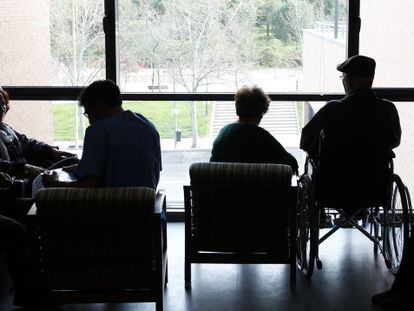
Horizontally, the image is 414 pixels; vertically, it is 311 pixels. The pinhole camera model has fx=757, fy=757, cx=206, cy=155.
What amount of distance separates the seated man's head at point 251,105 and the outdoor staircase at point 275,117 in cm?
127

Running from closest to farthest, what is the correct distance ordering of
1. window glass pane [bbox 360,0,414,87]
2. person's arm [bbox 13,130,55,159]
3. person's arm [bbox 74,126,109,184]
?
1. person's arm [bbox 74,126,109,184]
2. person's arm [bbox 13,130,55,159]
3. window glass pane [bbox 360,0,414,87]

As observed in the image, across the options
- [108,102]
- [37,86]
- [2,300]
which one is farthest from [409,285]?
[37,86]

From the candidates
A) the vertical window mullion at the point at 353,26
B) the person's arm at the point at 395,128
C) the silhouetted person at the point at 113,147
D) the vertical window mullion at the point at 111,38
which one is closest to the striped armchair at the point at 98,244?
the silhouetted person at the point at 113,147

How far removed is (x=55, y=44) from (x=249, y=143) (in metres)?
2.08

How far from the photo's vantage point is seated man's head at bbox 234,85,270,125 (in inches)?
167

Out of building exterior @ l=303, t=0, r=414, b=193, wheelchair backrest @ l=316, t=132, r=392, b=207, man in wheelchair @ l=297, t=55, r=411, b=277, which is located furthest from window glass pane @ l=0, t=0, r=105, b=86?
wheelchair backrest @ l=316, t=132, r=392, b=207

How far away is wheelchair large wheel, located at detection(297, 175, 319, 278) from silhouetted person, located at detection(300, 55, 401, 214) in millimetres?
73

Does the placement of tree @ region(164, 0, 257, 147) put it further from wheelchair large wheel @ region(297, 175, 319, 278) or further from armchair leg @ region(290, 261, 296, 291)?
armchair leg @ region(290, 261, 296, 291)

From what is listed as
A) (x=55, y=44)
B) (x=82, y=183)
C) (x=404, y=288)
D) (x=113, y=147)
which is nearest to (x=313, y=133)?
(x=404, y=288)

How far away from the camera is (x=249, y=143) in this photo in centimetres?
417

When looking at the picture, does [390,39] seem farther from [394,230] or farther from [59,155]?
[59,155]

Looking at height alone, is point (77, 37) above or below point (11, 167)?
above

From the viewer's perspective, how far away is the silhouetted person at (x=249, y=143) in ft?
13.7

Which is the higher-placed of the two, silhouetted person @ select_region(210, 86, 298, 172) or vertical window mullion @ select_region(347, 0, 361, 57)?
vertical window mullion @ select_region(347, 0, 361, 57)
